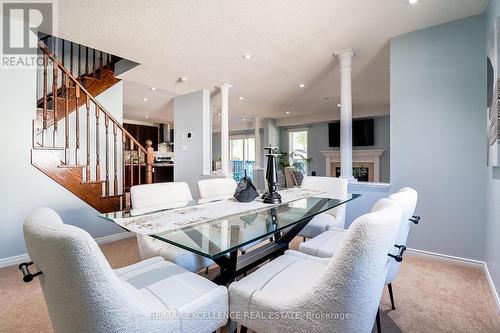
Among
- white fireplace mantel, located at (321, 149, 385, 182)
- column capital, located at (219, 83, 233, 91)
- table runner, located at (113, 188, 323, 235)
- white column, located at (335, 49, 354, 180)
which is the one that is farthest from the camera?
white fireplace mantel, located at (321, 149, 385, 182)

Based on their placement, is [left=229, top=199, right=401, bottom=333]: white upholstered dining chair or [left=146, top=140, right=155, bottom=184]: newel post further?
[left=146, top=140, right=155, bottom=184]: newel post

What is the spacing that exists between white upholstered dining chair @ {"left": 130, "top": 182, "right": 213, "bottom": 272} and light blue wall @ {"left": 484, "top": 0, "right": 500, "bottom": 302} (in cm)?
212

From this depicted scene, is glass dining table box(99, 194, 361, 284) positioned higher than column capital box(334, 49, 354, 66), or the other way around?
column capital box(334, 49, 354, 66)

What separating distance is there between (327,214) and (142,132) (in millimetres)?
7789

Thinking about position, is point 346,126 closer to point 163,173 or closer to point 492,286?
point 492,286

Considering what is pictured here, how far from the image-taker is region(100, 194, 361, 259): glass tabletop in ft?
3.47

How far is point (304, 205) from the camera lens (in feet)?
6.38

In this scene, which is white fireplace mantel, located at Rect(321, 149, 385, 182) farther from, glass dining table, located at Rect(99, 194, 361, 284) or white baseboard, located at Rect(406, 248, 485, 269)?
glass dining table, located at Rect(99, 194, 361, 284)

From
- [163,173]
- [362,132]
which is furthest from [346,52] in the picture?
[163,173]

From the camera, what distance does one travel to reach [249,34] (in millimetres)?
2668

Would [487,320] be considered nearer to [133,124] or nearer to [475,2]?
[475,2]

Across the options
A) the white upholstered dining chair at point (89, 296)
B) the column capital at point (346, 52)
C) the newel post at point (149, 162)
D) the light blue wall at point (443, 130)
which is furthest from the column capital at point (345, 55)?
the white upholstered dining chair at point (89, 296)

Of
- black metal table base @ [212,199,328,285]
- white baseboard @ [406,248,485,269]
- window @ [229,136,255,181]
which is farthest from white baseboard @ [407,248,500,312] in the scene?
window @ [229,136,255,181]

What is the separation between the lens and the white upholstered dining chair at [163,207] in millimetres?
1557
